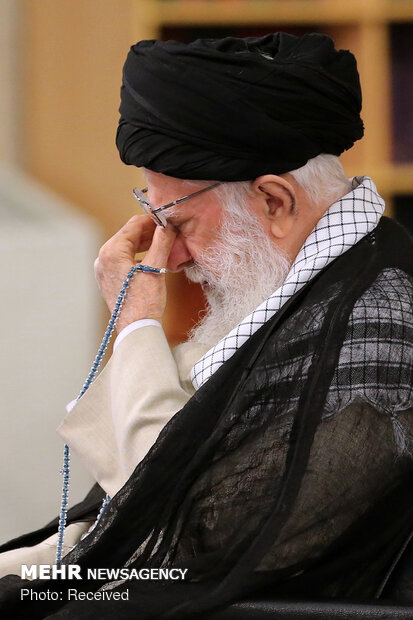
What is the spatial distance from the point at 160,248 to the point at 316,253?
28 centimetres

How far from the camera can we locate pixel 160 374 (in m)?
1.42

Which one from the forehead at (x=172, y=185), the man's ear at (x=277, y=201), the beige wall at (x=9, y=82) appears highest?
the beige wall at (x=9, y=82)

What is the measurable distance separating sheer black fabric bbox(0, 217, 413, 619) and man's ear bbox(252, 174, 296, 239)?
259 mm

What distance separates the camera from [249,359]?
51.0 inches

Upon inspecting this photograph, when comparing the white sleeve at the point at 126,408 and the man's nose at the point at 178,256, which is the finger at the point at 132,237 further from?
the white sleeve at the point at 126,408

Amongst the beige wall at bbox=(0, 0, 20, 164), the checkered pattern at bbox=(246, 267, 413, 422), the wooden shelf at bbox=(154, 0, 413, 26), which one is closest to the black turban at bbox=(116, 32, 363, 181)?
the checkered pattern at bbox=(246, 267, 413, 422)

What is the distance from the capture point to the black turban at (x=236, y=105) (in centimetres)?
140

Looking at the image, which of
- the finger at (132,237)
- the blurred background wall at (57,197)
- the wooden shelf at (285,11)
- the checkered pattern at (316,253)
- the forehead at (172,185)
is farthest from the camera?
the blurred background wall at (57,197)

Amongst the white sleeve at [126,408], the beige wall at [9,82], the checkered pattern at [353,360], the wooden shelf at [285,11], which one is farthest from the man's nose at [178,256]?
the beige wall at [9,82]

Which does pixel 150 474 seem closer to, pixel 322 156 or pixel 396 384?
pixel 396 384

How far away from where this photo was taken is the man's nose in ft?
5.21

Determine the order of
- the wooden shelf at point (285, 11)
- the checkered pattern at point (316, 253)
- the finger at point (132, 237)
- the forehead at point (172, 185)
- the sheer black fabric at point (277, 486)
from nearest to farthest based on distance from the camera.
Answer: the sheer black fabric at point (277, 486), the checkered pattern at point (316, 253), the forehead at point (172, 185), the finger at point (132, 237), the wooden shelf at point (285, 11)

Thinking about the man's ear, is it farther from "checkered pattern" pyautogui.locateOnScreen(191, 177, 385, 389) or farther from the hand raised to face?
the hand raised to face

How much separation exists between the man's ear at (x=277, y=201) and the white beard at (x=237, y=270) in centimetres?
2
